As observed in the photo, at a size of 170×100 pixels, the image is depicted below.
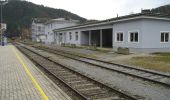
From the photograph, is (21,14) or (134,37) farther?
(21,14)

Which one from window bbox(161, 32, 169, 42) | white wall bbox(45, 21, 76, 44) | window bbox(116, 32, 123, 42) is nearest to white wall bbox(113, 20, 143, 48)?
window bbox(116, 32, 123, 42)

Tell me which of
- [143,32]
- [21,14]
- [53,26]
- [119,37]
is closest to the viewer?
[143,32]

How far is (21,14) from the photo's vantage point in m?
149

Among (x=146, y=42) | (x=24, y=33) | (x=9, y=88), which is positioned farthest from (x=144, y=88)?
(x=24, y=33)

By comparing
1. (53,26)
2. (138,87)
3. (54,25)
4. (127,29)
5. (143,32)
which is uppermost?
(54,25)

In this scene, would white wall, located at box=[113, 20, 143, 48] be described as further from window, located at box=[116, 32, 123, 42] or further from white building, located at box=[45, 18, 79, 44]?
white building, located at box=[45, 18, 79, 44]

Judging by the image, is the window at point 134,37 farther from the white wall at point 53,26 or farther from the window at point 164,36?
the white wall at point 53,26

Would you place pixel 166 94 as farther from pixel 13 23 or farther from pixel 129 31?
pixel 13 23

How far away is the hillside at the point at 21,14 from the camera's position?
143m

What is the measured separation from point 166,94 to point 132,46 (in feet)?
68.4

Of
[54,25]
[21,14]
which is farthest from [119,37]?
[21,14]

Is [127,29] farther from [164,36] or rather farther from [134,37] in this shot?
[164,36]

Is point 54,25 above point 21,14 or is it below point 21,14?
below

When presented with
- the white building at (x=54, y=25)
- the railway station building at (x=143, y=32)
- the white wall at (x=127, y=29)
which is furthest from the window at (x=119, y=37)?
the white building at (x=54, y=25)
